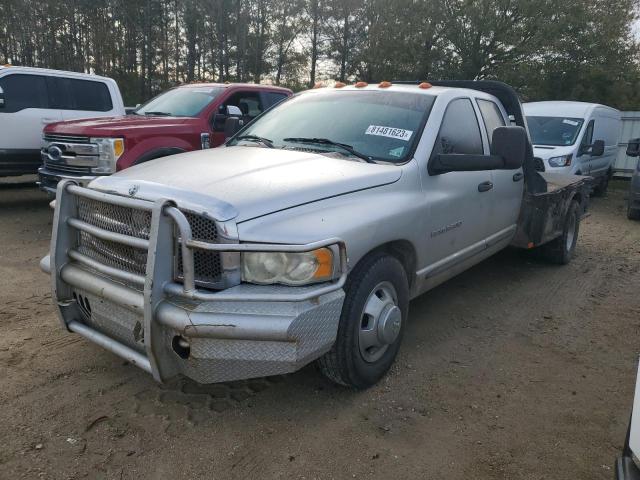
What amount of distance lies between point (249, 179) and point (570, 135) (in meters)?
9.84

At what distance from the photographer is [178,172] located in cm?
302

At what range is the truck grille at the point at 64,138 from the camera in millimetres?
6672

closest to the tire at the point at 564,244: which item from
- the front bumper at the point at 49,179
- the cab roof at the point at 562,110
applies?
the cab roof at the point at 562,110

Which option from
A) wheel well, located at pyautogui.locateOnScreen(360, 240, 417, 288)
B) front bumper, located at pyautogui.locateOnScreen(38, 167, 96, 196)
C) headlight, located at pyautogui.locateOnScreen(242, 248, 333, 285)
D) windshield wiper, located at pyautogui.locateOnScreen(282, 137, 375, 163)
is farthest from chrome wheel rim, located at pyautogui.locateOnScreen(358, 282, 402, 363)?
front bumper, located at pyautogui.locateOnScreen(38, 167, 96, 196)

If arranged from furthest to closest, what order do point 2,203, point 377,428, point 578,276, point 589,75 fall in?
point 589,75, point 2,203, point 578,276, point 377,428

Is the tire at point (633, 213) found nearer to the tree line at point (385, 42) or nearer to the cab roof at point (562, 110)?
the cab roof at point (562, 110)

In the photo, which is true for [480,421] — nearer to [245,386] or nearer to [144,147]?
[245,386]

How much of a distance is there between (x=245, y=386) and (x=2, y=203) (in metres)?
7.64

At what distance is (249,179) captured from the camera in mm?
2857

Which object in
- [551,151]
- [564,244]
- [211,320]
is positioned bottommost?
[564,244]

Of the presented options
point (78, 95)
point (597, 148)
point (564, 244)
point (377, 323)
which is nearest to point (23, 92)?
point (78, 95)

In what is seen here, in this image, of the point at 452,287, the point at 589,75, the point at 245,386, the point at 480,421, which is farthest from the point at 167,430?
the point at 589,75

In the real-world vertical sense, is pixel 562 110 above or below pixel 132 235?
above

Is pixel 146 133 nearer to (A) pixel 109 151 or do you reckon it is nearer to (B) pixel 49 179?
(A) pixel 109 151
